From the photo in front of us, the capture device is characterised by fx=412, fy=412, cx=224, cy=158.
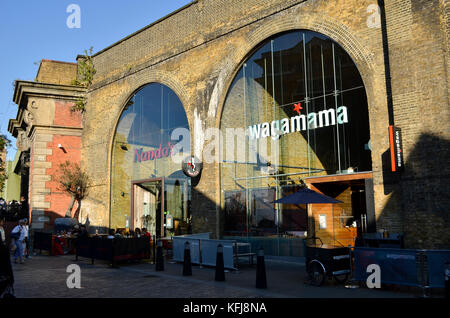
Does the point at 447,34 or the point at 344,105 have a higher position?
the point at 447,34

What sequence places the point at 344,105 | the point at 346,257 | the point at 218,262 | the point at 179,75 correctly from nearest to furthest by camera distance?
the point at 346,257 → the point at 218,262 → the point at 344,105 → the point at 179,75

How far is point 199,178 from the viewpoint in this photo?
18.0m

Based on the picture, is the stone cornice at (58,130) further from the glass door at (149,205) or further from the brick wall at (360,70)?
the glass door at (149,205)

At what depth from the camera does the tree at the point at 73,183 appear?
81.6ft

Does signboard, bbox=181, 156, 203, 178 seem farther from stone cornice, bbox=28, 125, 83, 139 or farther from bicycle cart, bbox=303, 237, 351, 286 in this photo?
stone cornice, bbox=28, 125, 83, 139

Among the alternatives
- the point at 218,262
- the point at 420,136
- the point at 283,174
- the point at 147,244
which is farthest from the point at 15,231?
the point at 420,136

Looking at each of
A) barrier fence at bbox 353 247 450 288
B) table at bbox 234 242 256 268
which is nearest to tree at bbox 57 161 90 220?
table at bbox 234 242 256 268

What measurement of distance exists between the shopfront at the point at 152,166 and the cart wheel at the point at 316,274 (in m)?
9.39

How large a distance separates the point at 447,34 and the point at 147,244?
11.6 meters

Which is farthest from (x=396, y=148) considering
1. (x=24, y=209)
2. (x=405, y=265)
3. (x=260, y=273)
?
(x=24, y=209)

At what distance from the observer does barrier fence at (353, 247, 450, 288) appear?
8.57 m

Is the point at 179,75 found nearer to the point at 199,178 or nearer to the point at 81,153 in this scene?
the point at 199,178

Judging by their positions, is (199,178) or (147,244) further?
(199,178)
